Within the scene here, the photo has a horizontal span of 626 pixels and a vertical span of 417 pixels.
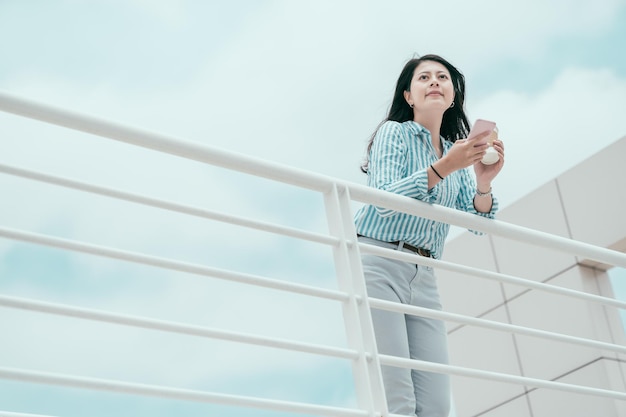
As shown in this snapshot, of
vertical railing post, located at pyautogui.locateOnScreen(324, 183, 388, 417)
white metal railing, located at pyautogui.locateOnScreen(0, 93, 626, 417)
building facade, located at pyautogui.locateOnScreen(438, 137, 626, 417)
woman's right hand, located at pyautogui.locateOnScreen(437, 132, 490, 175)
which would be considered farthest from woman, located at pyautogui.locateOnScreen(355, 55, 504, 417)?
building facade, located at pyautogui.locateOnScreen(438, 137, 626, 417)

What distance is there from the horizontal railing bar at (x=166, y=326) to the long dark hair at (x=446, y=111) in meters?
1.14

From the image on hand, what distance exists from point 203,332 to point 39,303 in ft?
1.07

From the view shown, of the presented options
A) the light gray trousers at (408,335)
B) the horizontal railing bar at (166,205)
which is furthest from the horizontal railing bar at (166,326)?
the light gray trousers at (408,335)

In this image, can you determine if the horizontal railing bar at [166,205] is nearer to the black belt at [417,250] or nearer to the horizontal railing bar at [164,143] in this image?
the horizontal railing bar at [164,143]

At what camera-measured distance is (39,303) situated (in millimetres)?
1900

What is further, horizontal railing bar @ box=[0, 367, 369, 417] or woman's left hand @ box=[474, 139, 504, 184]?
woman's left hand @ box=[474, 139, 504, 184]

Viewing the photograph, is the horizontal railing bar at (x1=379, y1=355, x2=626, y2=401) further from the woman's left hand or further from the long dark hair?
the long dark hair

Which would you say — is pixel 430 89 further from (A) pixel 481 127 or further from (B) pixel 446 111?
(A) pixel 481 127

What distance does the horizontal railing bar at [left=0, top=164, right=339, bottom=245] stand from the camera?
200 cm

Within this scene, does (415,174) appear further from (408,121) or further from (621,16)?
(621,16)

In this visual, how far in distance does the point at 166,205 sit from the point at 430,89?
4.33 ft

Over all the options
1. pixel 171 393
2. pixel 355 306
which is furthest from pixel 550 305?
pixel 171 393

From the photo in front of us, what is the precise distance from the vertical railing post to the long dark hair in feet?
2.37

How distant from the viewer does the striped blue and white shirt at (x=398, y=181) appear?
291 centimetres
